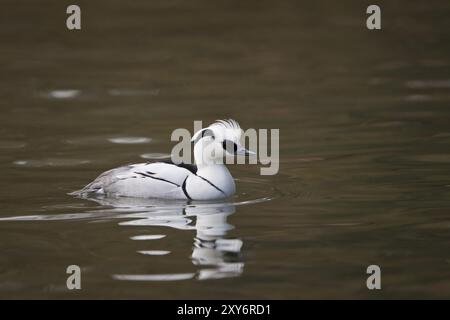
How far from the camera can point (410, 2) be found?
29.2 metres

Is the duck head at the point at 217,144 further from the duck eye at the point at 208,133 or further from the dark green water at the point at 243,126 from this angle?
the dark green water at the point at 243,126

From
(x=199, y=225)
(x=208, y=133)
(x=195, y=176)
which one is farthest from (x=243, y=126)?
(x=199, y=225)

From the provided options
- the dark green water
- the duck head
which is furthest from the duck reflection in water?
the duck head

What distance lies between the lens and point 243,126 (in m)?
17.6

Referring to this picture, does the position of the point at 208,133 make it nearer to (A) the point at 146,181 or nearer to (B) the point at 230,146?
(B) the point at 230,146

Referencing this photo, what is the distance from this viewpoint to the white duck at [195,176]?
1273cm

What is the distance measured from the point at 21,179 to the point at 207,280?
4.80m

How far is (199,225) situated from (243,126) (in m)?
6.03

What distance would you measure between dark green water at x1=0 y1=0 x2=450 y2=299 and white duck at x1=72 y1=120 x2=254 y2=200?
11.4 inches

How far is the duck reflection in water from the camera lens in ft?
32.7

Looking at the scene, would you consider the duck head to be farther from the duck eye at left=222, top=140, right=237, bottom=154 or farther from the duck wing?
the duck wing

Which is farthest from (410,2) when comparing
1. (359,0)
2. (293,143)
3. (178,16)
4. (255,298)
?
(255,298)

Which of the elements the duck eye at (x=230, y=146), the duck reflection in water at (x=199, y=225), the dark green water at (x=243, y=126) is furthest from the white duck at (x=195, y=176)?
the dark green water at (x=243, y=126)

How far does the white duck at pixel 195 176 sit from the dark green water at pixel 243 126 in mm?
290
